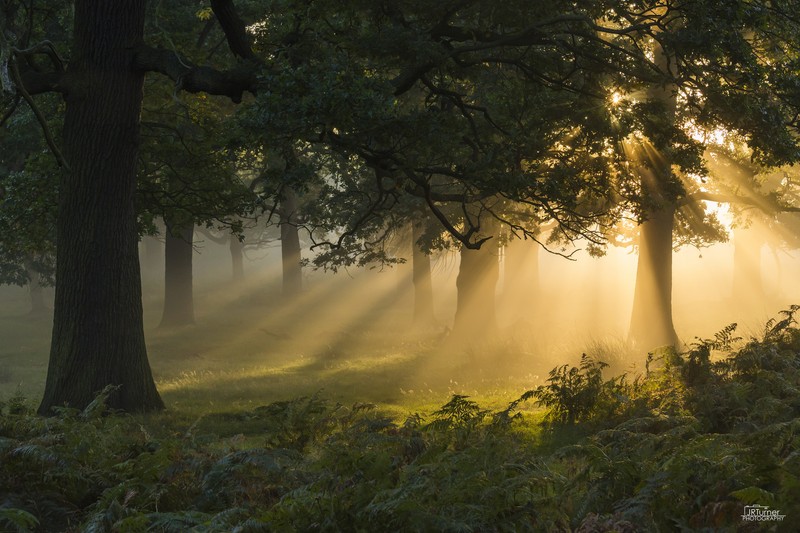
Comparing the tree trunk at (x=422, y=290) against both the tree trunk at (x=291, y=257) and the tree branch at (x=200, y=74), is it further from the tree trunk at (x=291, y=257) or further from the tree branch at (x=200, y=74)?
the tree branch at (x=200, y=74)

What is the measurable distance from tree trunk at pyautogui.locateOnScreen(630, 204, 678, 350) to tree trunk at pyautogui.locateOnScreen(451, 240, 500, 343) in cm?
618

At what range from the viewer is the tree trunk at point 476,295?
27891mm

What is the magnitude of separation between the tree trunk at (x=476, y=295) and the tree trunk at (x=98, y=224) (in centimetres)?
1588

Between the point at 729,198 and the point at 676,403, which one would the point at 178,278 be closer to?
the point at 729,198

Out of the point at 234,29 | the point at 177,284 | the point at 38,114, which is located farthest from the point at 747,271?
the point at 38,114

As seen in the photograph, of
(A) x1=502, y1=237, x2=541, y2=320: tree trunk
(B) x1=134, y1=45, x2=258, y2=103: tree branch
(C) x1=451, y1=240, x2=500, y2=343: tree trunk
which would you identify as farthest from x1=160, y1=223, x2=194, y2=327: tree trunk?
(B) x1=134, y1=45, x2=258, y2=103: tree branch

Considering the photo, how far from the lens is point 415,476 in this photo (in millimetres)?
5723

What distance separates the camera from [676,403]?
936 centimetres

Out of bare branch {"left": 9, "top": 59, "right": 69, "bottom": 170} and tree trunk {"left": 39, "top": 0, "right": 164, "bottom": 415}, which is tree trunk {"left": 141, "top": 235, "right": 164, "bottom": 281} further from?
bare branch {"left": 9, "top": 59, "right": 69, "bottom": 170}

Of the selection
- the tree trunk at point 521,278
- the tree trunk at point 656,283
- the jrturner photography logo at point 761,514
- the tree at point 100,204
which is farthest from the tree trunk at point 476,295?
the jrturner photography logo at point 761,514

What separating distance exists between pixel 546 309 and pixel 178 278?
19.4 m

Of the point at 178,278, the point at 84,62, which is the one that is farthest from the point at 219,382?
the point at 178,278

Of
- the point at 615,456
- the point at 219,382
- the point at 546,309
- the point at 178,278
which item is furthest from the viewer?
the point at 546,309

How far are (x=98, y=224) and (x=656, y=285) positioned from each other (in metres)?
15.9
